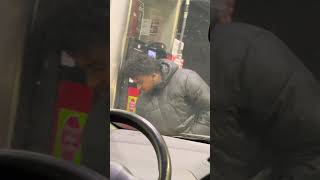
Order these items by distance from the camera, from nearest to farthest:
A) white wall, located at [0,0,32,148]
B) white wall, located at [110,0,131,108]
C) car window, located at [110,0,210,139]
Answer: 1. white wall, located at [0,0,32,148]
2. white wall, located at [110,0,131,108]
3. car window, located at [110,0,210,139]

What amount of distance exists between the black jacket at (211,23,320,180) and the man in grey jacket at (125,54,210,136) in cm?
76

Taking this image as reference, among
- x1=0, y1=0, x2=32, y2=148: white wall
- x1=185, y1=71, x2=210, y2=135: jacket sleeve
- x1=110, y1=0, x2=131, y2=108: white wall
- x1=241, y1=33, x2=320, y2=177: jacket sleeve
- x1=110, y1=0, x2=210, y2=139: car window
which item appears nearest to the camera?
x1=241, y1=33, x2=320, y2=177: jacket sleeve

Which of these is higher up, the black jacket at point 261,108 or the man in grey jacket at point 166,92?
the black jacket at point 261,108

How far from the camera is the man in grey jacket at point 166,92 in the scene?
4.08 feet

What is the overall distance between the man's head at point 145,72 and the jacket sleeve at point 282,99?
844mm

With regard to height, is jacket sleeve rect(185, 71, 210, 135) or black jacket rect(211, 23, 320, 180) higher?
black jacket rect(211, 23, 320, 180)

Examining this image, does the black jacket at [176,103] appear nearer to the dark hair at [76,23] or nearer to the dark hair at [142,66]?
the dark hair at [142,66]

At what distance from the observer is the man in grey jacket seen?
1.24 metres

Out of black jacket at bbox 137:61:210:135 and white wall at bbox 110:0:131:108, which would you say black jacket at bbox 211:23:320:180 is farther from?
black jacket at bbox 137:61:210:135

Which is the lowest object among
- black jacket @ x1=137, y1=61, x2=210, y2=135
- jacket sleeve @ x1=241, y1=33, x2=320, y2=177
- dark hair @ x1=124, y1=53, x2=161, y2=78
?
black jacket @ x1=137, y1=61, x2=210, y2=135

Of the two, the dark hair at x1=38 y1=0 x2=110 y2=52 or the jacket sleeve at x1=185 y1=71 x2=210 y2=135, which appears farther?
the jacket sleeve at x1=185 y1=71 x2=210 y2=135

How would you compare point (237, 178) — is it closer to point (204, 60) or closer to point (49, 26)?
point (49, 26)

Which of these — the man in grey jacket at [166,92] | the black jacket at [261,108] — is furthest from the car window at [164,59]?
the black jacket at [261,108]

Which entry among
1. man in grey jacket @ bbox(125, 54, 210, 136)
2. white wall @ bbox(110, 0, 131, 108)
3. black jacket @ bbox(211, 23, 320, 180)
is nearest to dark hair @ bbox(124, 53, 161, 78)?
man in grey jacket @ bbox(125, 54, 210, 136)
